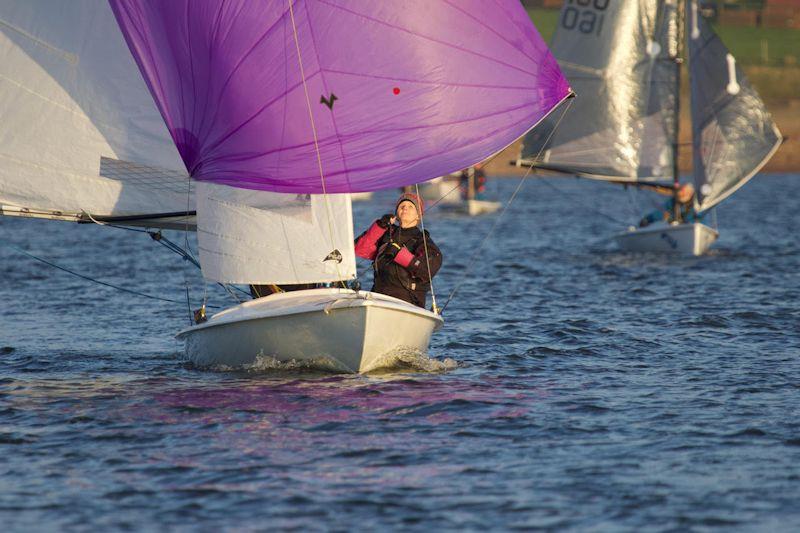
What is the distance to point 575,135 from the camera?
31922 mm

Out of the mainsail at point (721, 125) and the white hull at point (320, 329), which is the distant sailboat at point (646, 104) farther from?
the white hull at point (320, 329)

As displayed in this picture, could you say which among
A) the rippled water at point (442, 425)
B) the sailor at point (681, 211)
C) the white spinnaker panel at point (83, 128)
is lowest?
the rippled water at point (442, 425)

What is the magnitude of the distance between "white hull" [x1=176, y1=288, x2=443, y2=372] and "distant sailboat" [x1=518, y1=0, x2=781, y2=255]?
18.4m

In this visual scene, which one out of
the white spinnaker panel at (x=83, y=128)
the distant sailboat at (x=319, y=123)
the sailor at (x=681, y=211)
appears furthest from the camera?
the sailor at (x=681, y=211)

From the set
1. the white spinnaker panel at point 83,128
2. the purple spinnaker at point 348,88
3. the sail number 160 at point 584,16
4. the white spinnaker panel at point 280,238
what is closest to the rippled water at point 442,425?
the white spinnaker panel at point 280,238

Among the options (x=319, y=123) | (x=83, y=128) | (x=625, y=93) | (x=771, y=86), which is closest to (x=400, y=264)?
(x=319, y=123)

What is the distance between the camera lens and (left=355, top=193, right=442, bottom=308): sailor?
14.2 m

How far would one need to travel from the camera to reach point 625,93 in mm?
31656

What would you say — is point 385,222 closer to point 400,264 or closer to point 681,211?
point 400,264

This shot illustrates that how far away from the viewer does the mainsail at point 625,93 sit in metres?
31.7

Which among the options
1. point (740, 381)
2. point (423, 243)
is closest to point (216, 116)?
point (423, 243)

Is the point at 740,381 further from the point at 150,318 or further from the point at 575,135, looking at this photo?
the point at 575,135

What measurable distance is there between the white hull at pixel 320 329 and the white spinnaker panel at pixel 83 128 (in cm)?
203

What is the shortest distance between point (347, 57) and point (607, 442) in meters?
4.84
